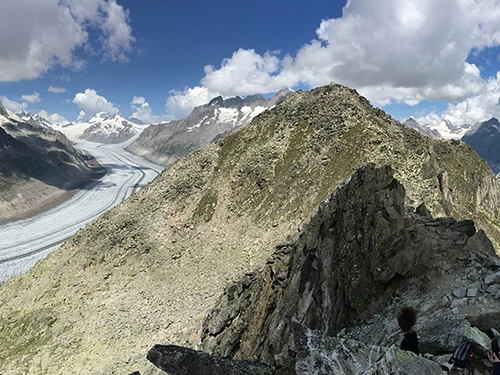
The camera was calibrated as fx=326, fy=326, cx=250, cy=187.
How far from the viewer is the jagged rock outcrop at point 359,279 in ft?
44.5

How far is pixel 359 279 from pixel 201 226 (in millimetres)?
31704

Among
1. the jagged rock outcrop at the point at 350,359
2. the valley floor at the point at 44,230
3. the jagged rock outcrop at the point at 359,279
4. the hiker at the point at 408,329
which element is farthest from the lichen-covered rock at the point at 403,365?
the valley floor at the point at 44,230

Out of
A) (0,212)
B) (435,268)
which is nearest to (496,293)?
(435,268)

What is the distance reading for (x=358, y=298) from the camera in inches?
662

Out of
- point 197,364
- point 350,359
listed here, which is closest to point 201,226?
point 197,364

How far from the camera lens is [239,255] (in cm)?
3988

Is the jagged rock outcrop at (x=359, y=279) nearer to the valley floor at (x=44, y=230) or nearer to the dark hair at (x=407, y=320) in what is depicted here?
the dark hair at (x=407, y=320)

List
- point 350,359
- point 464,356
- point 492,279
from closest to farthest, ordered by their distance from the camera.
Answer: point 464,356
point 350,359
point 492,279

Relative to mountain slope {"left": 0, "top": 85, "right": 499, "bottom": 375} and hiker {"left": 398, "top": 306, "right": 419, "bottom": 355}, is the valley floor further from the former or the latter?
hiker {"left": 398, "top": 306, "right": 419, "bottom": 355}

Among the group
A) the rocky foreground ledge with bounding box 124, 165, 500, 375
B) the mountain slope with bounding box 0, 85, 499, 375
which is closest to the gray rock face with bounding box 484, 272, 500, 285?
the rocky foreground ledge with bounding box 124, 165, 500, 375

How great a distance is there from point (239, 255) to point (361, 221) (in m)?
21.7

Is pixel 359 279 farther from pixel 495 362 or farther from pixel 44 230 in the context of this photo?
pixel 44 230

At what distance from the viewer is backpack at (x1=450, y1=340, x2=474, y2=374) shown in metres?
9.27

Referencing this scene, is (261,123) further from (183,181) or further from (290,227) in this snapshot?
(290,227)
